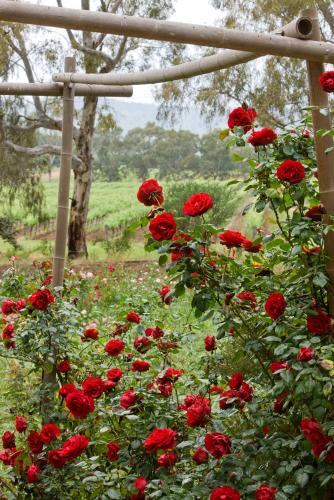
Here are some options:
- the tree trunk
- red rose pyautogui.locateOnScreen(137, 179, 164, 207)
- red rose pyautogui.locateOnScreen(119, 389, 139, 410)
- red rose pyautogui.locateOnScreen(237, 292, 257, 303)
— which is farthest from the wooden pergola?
the tree trunk

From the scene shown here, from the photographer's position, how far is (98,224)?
1706 centimetres

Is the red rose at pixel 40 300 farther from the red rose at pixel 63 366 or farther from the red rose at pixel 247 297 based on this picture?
the red rose at pixel 247 297

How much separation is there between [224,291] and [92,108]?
9.43 m

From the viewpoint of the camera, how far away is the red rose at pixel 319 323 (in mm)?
1555

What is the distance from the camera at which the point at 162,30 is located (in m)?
1.52

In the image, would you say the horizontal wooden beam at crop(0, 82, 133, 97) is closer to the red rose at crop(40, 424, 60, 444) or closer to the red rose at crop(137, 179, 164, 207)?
the red rose at crop(137, 179, 164, 207)

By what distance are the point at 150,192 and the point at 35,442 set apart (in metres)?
0.73

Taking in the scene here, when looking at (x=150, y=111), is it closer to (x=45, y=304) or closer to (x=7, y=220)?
(x=7, y=220)

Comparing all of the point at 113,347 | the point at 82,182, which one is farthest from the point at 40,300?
the point at 82,182

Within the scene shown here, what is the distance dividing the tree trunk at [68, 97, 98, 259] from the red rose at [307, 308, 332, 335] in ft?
30.0

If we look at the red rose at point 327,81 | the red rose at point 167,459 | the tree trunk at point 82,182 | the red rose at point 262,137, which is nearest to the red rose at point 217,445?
the red rose at point 167,459

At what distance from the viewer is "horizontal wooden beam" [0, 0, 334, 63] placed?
145cm

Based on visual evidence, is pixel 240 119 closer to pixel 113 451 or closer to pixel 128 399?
pixel 128 399

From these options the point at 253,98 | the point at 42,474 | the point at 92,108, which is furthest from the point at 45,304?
the point at 253,98
